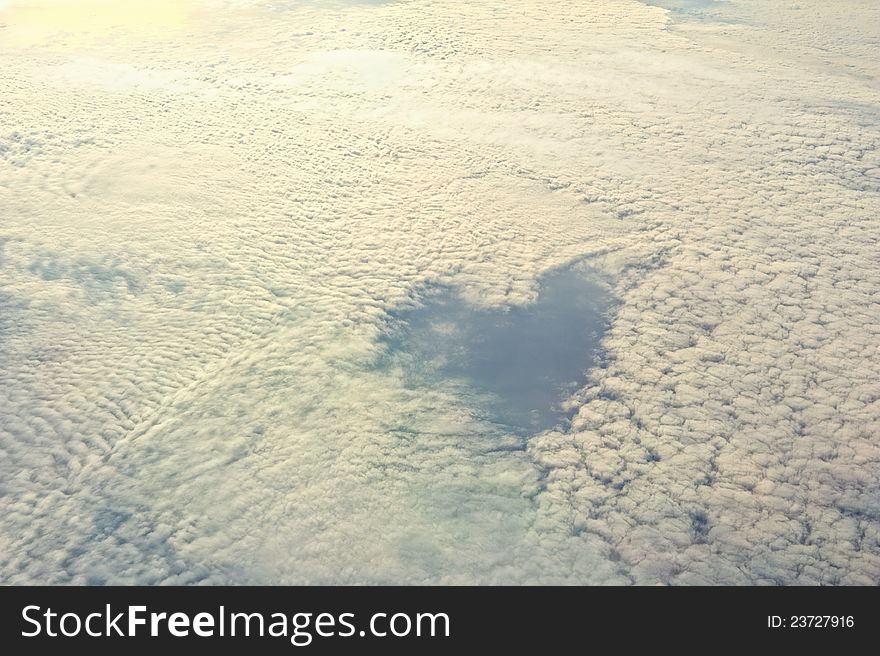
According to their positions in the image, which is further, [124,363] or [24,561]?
[124,363]

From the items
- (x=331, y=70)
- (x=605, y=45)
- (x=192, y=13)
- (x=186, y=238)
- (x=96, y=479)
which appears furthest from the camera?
(x=192, y=13)

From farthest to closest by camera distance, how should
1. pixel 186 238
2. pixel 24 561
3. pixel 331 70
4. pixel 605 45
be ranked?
pixel 605 45
pixel 331 70
pixel 186 238
pixel 24 561

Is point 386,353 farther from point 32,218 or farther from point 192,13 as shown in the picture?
point 192,13

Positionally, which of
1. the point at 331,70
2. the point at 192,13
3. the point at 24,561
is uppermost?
the point at 192,13

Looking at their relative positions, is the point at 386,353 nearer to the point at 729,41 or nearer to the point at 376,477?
the point at 376,477

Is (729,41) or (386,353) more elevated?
(729,41)

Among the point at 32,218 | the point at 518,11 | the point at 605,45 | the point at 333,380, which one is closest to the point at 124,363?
the point at 333,380

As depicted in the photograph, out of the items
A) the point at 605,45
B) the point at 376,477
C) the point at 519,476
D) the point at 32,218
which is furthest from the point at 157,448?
the point at 605,45
